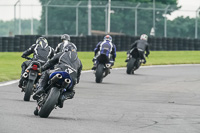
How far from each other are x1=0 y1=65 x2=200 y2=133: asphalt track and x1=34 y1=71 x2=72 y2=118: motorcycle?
0.53 feet

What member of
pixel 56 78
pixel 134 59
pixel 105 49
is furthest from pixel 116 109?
pixel 134 59

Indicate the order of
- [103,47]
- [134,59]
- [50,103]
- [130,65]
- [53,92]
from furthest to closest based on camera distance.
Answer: [134,59]
[130,65]
[103,47]
[53,92]
[50,103]

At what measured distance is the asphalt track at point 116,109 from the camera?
8797 millimetres

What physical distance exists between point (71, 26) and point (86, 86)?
41.5 metres

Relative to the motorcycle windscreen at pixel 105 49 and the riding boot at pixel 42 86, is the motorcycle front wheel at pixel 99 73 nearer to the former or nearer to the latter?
the motorcycle windscreen at pixel 105 49

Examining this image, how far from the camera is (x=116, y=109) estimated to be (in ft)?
38.2

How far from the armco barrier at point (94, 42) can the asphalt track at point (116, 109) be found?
609 inches

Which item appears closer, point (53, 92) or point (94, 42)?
point (53, 92)

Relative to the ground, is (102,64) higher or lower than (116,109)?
higher

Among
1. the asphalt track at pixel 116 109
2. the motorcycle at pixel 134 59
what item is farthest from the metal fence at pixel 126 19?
the asphalt track at pixel 116 109

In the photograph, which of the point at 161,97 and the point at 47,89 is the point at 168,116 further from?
the point at 161,97

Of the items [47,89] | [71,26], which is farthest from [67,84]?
[71,26]

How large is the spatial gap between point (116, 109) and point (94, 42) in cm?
2475

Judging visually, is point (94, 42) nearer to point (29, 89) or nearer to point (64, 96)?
point (29, 89)
